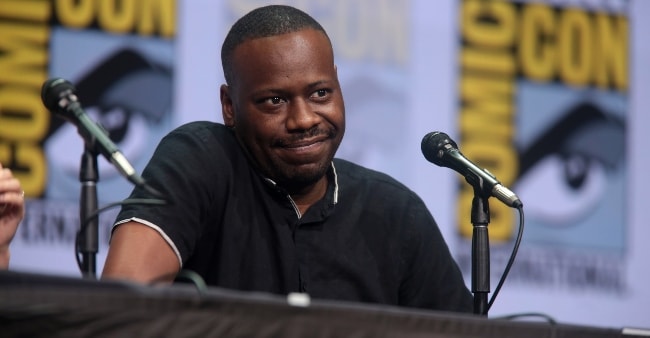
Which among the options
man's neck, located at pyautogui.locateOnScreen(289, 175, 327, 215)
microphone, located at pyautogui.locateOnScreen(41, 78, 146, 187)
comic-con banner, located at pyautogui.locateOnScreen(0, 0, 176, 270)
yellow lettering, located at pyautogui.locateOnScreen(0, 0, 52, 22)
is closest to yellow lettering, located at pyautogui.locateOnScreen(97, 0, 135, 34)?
comic-con banner, located at pyautogui.locateOnScreen(0, 0, 176, 270)

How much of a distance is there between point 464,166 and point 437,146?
0.09m

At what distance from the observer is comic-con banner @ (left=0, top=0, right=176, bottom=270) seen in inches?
138

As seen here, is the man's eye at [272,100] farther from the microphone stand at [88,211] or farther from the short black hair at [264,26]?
the microphone stand at [88,211]

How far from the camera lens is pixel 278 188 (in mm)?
2639

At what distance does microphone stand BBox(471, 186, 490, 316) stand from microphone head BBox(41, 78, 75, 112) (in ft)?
3.08

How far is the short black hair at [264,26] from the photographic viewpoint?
2.55 metres

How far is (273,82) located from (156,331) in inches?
40.0

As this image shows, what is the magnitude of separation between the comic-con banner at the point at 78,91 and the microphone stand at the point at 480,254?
59.6 inches

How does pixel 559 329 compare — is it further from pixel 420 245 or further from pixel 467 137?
pixel 467 137

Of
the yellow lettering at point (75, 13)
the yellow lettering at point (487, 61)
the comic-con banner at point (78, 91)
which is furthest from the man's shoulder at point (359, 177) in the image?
the yellow lettering at point (487, 61)

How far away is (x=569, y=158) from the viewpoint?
4.55 metres

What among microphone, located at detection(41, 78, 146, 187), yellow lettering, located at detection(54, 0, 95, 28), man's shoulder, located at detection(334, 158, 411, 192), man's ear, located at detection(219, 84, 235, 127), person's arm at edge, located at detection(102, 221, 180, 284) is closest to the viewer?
microphone, located at detection(41, 78, 146, 187)

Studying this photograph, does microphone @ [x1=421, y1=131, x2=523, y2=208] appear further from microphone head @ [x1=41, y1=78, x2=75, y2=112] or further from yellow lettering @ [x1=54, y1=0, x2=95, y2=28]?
yellow lettering @ [x1=54, y1=0, x2=95, y2=28]

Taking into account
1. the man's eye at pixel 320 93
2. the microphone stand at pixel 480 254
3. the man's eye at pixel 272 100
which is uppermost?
the man's eye at pixel 320 93
